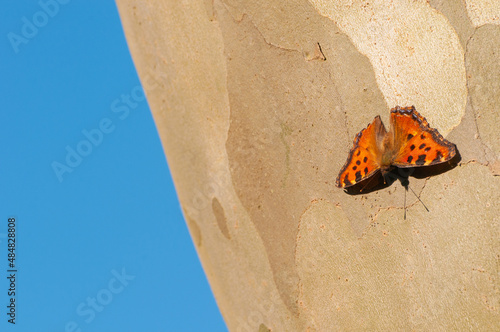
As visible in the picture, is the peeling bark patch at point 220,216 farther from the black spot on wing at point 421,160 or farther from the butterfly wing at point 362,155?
the black spot on wing at point 421,160

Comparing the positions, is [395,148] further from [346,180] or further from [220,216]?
[220,216]

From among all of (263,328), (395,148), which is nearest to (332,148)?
(395,148)

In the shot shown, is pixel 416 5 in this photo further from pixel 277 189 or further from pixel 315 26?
pixel 277 189

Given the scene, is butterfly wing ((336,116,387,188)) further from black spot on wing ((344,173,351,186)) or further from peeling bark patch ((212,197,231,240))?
peeling bark patch ((212,197,231,240))

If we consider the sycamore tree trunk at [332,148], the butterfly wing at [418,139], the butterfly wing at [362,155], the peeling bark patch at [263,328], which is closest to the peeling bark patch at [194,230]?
the sycamore tree trunk at [332,148]

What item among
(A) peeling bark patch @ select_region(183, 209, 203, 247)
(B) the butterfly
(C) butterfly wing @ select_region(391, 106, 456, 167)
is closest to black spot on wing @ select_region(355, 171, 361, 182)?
(B) the butterfly

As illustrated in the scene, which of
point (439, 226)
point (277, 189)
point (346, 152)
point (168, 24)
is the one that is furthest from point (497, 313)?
point (168, 24)
